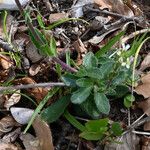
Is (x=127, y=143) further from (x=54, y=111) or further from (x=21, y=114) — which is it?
(x=21, y=114)

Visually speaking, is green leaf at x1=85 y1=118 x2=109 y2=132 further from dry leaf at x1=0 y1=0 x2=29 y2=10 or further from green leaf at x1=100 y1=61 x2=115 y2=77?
dry leaf at x1=0 y1=0 x2=29 y2=10

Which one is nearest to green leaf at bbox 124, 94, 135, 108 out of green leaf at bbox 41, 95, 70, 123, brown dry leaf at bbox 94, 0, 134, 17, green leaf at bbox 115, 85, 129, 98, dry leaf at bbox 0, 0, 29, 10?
green leaf at bbox 115, 85, 129, 98

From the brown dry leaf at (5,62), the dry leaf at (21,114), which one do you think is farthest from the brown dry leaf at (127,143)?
the brown dry leaf at (5,62)

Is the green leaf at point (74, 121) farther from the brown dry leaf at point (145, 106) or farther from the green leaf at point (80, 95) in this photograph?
the brown dry leaf at point (145, 106)

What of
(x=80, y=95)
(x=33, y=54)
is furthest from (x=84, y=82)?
(x=33, y=54)

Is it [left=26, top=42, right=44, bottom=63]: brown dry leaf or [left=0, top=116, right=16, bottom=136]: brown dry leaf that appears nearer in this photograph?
[left=0, top=116, right=16, bottom=136]: brown dry leaf

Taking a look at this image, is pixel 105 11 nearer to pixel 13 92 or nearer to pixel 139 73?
pixel 139 73
